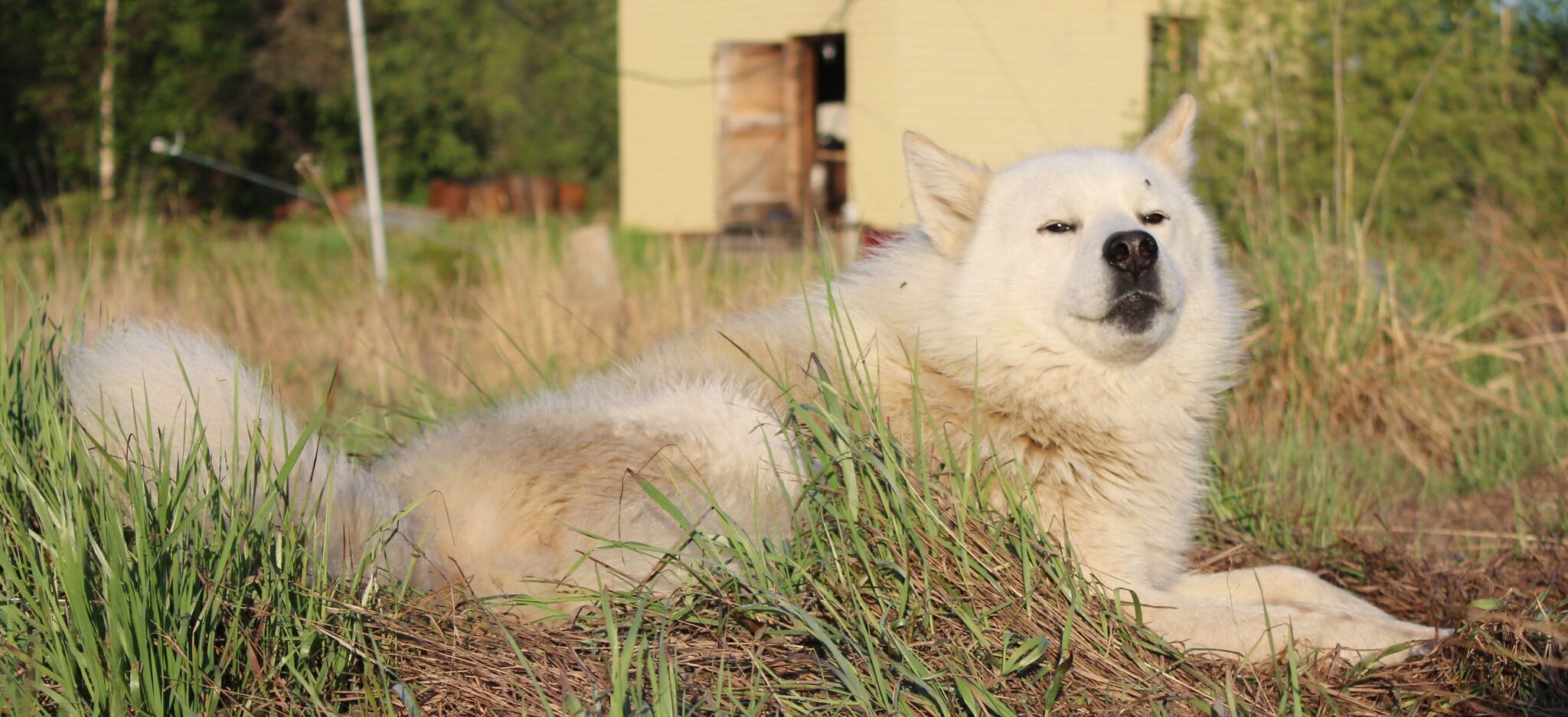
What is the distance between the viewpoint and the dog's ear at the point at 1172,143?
4035 millimetres

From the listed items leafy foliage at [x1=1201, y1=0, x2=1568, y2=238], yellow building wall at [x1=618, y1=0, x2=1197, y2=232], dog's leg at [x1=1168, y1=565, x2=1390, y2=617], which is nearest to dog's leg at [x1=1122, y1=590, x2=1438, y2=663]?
dog's leg at [x1=1168, y1=565, x2=1390, y2=617]

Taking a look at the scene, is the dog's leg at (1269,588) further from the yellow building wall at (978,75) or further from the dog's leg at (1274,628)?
the yellow building wall at (978,75)

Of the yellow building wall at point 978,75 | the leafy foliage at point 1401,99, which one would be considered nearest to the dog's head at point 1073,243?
the leafy foliage at point 1401,99

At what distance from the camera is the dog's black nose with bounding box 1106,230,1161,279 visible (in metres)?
3.35

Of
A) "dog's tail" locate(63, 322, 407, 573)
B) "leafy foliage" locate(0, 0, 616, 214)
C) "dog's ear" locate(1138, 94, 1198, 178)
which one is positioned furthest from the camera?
"leafy foliage" locate(0, 0, 616, 214)

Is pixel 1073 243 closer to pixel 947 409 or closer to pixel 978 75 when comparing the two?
pixel 947 409

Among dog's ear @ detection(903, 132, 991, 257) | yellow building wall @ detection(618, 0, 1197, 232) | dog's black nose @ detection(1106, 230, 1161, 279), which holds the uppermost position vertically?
yellow building wall @ detection(618, 0, 1197, 232)

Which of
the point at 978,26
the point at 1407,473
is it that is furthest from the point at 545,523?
the point at 978,26

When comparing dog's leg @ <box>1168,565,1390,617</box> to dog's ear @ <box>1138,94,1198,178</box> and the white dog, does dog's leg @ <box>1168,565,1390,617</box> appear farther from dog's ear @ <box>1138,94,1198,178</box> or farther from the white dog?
dog's ear @ <box>1138,94,1198,178</box>

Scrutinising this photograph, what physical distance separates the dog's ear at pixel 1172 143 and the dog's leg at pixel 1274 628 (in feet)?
5.01

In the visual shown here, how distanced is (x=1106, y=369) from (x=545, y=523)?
168 cm

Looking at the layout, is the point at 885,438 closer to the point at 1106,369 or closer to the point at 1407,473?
the point at 1106,369

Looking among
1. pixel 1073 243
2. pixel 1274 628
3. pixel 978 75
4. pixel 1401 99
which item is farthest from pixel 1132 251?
pixel 978 75

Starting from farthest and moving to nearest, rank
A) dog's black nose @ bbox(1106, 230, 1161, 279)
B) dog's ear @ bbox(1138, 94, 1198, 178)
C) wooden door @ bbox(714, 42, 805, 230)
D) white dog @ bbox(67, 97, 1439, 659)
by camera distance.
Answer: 1. wooden door @ bbox(714, 42, 805, 230)
2. dog's ear @ bbox(1138, 94, 1198, 178)
3. dog's black nose @ bbox(1106, 230, 1161, 279)
4. white dog @ bbox(67, 97, 1439, 659)
